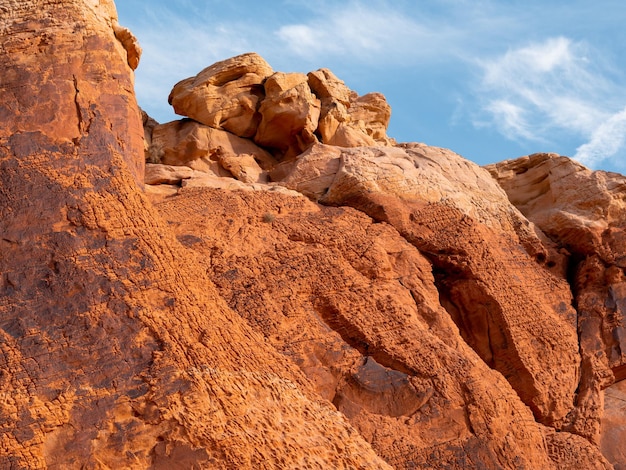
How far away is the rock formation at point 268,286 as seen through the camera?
875 centimetres

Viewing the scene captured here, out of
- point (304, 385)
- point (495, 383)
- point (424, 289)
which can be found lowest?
point (304, 385)

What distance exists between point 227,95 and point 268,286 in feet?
22.3

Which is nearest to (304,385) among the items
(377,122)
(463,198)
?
(463,198)

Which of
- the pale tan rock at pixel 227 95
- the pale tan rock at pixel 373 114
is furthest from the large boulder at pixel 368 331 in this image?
the pale tan rock at pixel 373 114

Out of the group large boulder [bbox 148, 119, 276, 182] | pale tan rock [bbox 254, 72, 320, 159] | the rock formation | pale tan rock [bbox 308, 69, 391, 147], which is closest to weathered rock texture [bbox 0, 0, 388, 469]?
the rock formation

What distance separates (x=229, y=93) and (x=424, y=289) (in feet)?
21.7

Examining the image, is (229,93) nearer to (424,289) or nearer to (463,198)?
(463,198)

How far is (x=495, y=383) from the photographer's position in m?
11.8

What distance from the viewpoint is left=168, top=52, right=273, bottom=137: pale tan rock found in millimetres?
16891

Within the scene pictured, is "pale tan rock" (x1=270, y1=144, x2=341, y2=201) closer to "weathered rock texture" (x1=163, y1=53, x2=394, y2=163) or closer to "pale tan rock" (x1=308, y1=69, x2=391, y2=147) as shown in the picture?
"weathered rock texture" (x1=163, y1=53, x2=394, y2=163)

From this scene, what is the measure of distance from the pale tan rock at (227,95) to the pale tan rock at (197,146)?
0.22 meters

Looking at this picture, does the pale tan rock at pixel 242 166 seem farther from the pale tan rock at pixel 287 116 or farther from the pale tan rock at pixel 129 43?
the pale tan rock at pixel 129 43

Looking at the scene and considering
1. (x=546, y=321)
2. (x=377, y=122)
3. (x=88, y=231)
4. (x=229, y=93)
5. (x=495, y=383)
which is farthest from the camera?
(x=377, y=122)

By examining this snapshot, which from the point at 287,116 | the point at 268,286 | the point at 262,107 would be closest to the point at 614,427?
the point at 268,286
